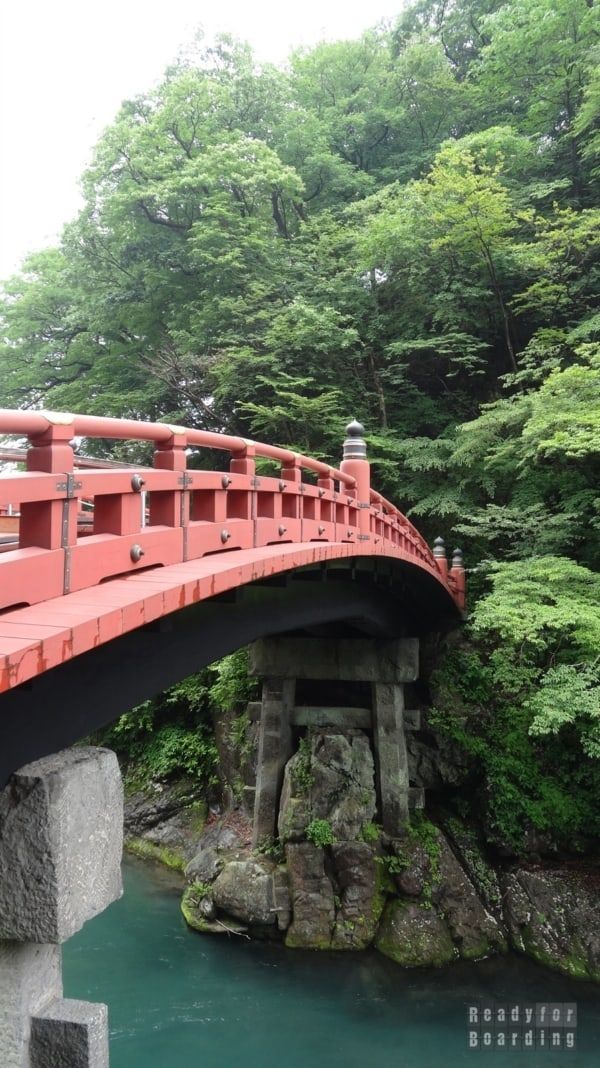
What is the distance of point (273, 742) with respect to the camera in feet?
34.7

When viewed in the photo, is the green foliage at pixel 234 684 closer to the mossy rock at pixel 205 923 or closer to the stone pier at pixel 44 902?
the mossy rock at pixel 205 923

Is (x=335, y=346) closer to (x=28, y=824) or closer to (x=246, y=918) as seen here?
(x=246, y=918)

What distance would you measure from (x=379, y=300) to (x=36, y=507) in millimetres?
15477

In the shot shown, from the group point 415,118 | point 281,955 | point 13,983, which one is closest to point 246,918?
point 281,955

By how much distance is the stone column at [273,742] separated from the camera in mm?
10430

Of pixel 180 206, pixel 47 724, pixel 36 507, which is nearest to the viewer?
pixel 36 507

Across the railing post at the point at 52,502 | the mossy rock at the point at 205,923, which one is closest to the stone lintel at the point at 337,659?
the mossy rock at the point at 205,923

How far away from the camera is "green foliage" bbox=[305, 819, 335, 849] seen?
378 inches

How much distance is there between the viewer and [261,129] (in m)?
18.8

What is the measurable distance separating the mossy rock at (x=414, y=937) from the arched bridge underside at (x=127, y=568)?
222 inches

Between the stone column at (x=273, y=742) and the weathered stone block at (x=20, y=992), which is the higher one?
the weathered stone block at (x=20, y=992)

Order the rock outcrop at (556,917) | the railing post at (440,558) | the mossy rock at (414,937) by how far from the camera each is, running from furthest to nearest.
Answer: the railing post at (440,558)
the mossy rock at (414,937)
the rock outcrop at (556,917)

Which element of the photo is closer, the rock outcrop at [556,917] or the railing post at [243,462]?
the railing post at [243,462]

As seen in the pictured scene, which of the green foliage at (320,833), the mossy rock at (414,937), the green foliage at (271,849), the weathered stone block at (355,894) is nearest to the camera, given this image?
the mossy rock at (414,937)
